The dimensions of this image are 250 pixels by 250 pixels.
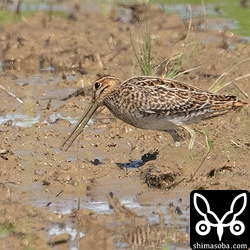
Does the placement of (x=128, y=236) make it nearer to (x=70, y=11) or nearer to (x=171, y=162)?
(x=171, y=162)

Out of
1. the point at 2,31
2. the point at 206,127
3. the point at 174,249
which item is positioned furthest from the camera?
the point at 2,31

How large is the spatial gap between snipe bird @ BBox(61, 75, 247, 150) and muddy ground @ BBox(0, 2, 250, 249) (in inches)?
9.9

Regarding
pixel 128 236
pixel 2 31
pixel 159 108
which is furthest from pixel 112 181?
pixel 2 31

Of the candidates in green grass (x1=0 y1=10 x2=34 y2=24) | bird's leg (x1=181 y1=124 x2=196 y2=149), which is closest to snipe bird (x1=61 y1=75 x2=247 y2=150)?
bird's leg (x1=181 y1=124 x2=196 y2=149)

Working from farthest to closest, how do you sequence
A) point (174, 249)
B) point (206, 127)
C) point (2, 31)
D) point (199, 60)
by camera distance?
point (2, 31)
point (199, 60)
point (206, 127)
point (174, 249)

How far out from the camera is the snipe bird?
8.78 m

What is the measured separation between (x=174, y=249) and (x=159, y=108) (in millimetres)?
2414

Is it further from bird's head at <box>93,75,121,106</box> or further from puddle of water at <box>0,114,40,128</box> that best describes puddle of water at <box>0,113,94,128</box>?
bird's head at <box>93,75,121,106</box>

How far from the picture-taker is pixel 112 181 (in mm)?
8328

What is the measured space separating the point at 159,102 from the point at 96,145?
0.93m

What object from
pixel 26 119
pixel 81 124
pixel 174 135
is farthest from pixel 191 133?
pixel 26 119

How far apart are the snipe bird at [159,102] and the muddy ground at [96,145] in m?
0.25

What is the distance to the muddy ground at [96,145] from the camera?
7.13 m

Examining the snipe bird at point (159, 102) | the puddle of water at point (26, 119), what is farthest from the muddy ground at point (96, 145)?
the snipe bird at point (159, 102)
